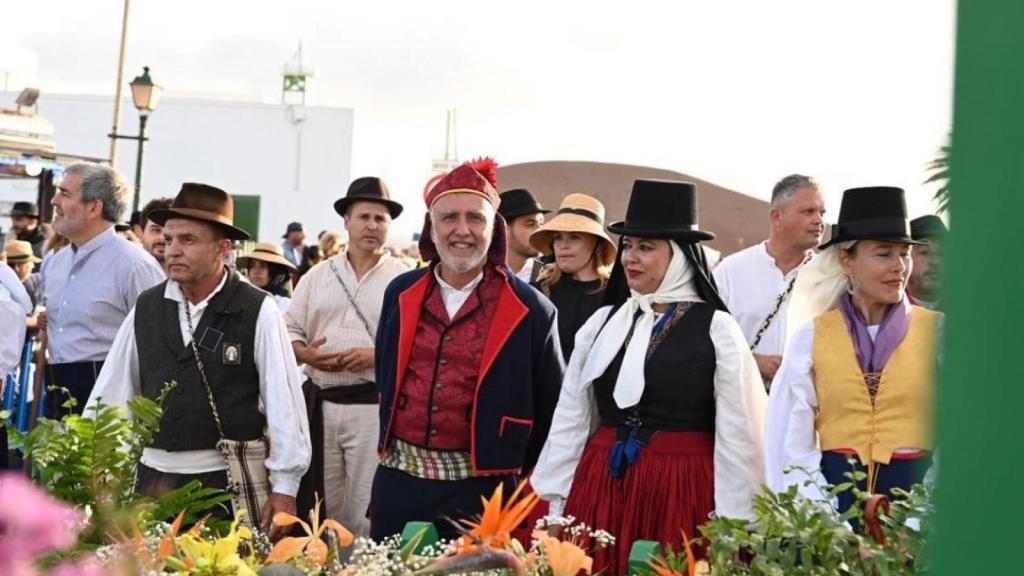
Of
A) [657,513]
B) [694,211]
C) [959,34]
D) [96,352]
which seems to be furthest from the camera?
[96,352]

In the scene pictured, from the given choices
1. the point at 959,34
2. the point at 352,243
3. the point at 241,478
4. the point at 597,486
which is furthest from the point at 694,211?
the point at 959,34

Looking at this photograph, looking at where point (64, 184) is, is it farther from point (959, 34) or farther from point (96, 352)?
point (959, 34)

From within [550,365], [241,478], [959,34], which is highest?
[959,34]

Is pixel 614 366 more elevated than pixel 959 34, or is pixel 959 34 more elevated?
pixel 959 34

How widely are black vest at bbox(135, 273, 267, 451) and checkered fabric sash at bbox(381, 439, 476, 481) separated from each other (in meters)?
0.58

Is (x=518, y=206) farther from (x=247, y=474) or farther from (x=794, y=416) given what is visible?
(x=794, y=416)

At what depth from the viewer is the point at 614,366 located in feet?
14.3

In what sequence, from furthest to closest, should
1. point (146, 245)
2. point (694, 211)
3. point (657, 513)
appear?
1. point (146, 245)
2. point (694, 211)
3. point (657, 513)

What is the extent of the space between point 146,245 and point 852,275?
478 centimetres

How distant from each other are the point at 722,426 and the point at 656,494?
0.31 metres

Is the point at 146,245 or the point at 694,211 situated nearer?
the point at 694,211

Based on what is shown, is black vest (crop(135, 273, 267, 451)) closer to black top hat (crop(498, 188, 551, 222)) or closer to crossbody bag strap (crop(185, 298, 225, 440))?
crossbody bag strap (crop(185, 298, 225, 440))

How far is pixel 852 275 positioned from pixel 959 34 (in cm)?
403

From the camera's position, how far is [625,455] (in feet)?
14.0
